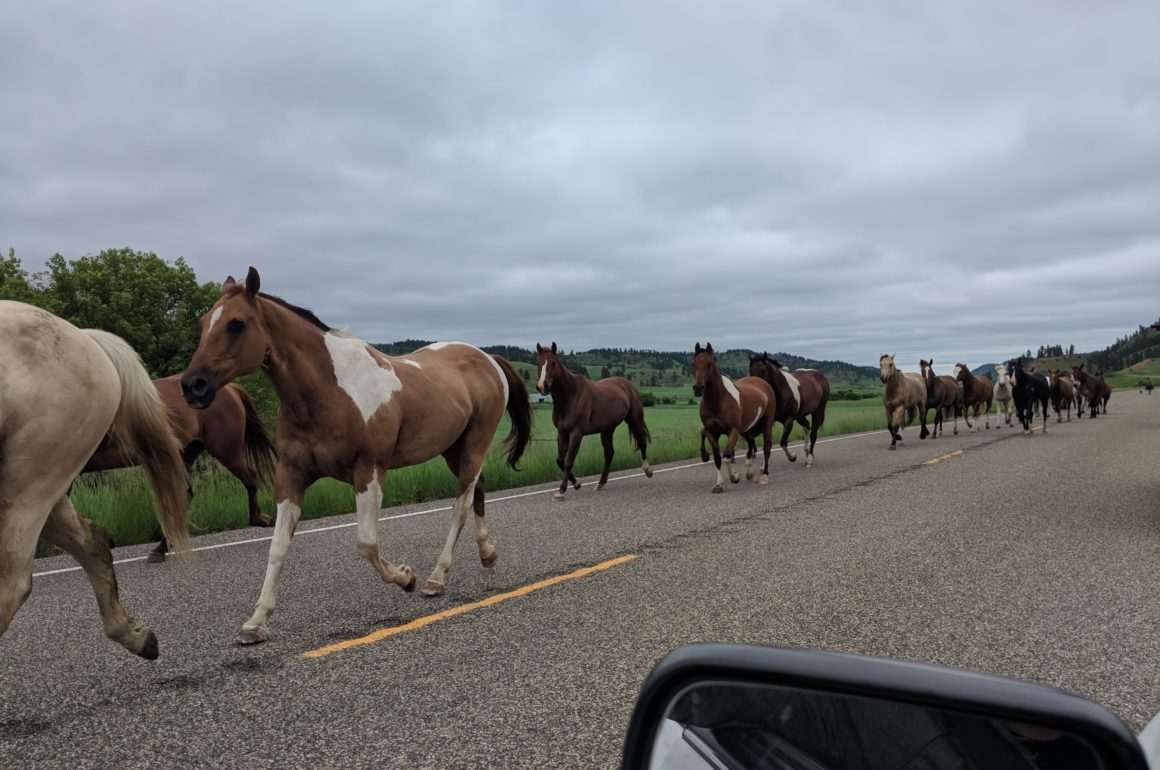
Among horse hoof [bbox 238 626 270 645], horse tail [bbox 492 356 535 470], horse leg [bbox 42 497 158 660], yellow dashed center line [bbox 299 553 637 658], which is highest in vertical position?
horse tail [bbox 492 356 535 470]

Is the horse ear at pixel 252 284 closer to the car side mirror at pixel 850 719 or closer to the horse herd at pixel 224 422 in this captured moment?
the horse herd at pixel 224 422

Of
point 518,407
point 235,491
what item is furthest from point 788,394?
point 235,491

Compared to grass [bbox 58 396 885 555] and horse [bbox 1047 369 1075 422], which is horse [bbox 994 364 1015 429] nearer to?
horse [bbox 1047 369 1075 422]

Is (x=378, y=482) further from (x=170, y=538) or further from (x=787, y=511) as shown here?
(x=787, y=511)

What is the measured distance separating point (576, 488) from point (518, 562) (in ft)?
20.4

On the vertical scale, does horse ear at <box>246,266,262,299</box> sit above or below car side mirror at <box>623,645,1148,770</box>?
above

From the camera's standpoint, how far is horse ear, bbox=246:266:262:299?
15.8ft

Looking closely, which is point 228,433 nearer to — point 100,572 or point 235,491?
point 235,491

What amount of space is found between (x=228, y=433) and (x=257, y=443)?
0.68 m

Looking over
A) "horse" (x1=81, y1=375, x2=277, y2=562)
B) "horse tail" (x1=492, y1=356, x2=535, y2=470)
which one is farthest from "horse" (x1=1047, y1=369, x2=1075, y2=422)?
"horse" (x1=81, y1=375, x2=277, y2=562)

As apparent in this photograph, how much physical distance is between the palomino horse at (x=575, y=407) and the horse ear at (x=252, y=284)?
7604 millimetres

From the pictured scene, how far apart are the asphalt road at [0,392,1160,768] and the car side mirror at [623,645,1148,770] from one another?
1.98 meters

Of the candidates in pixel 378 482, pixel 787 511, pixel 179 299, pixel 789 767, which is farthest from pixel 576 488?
pixel 179 299

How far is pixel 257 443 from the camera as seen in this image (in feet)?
31.1
